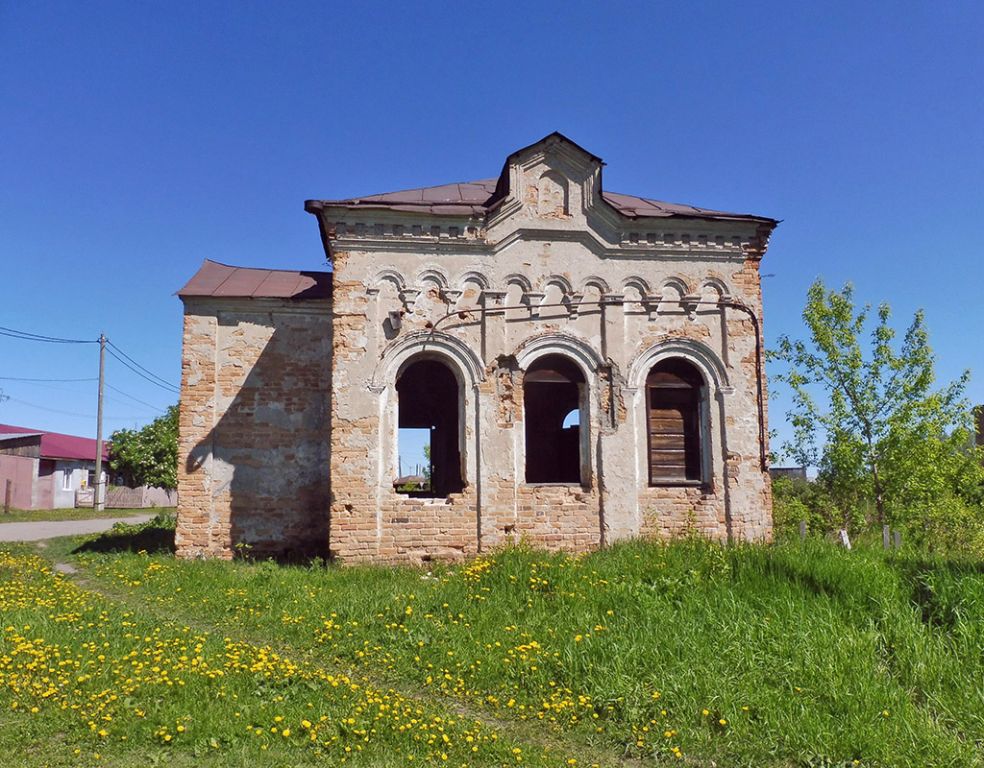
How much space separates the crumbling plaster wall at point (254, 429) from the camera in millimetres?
11391

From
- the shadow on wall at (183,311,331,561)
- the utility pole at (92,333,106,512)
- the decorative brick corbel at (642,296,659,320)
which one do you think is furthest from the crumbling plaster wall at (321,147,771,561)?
the utility pole at (92,333,106,512)

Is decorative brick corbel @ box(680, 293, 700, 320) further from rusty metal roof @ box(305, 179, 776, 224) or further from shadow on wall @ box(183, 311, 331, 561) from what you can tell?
shadow on wall @ box(183, 311, 331, 561)

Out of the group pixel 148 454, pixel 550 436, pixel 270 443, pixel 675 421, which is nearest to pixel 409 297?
pixel 270 443

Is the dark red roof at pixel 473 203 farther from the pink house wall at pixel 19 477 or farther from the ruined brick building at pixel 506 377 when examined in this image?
the pink house wall at pixel 19 477

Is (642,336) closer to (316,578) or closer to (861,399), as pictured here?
(316,578)

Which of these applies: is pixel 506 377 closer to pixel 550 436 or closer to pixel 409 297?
pixel 409 297

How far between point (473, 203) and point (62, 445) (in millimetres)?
35528

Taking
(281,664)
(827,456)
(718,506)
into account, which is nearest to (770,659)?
(281,664)

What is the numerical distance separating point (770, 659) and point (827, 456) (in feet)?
37.9

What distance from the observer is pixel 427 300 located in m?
10.3

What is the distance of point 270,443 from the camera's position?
11.7 meters

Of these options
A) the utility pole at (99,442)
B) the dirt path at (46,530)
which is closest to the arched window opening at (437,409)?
the dirt path at (46,530)

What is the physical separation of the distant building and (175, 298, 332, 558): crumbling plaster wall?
24498 mm

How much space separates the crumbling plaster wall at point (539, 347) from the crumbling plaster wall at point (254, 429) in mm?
2186
